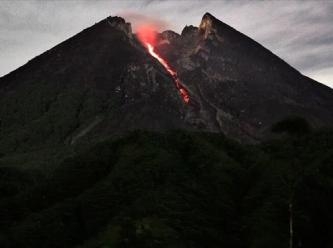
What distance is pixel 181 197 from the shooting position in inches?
4055

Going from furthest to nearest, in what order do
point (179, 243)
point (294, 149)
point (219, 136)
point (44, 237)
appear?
point (219, 136) < point (294, 149) < point (44, 237) < point (179, 243)

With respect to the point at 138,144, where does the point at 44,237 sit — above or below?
below

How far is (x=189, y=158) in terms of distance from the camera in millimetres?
119250

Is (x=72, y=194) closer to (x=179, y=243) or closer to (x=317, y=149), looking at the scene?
(x=179, y=243)

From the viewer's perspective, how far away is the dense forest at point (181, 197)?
91.5 meters

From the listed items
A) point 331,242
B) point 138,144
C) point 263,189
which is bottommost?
Result: point 331,242

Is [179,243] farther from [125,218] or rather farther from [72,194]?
[72,194]

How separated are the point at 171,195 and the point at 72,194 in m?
17.4

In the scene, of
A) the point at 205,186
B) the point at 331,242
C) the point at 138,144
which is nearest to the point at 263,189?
the point at 205,186

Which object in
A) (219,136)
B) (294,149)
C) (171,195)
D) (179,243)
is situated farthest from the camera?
(219,136)

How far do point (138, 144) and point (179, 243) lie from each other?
38287 mm

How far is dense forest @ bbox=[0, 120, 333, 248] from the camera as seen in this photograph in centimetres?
9150

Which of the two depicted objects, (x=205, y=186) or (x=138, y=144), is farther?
(x=138, y=144)

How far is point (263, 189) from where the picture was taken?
103375mm
